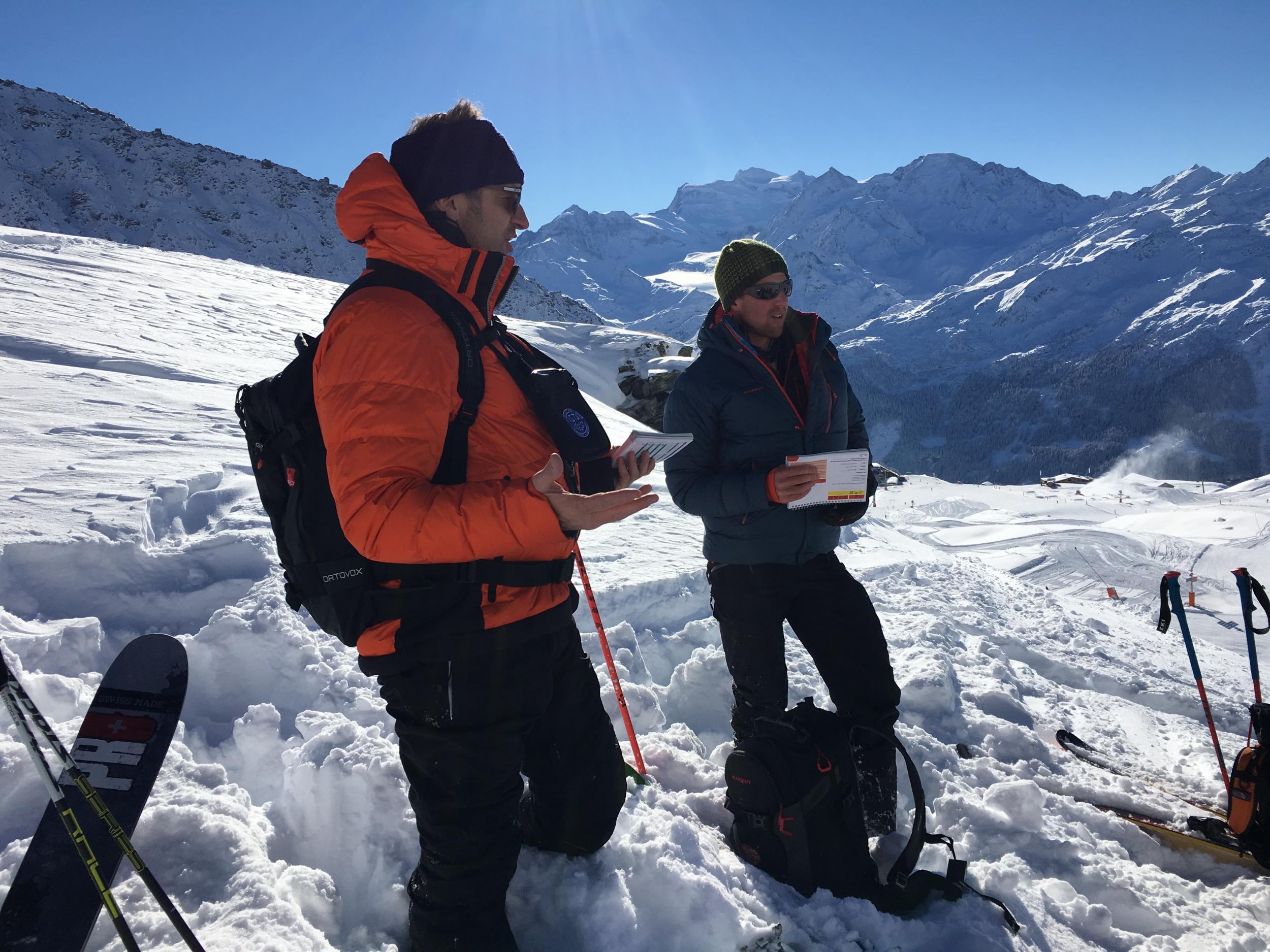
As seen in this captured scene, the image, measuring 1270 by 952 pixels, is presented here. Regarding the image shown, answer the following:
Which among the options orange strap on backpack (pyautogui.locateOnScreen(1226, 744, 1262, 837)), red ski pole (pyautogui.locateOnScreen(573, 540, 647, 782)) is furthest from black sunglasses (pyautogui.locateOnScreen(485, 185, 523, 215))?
orange strap on backpack (pyautogui.locateOnScreen(1226, 744, 1262, 837))

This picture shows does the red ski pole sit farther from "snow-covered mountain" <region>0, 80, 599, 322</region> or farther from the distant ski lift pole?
"snow-covered mountain" <region>0, 80, 599, 322</region>

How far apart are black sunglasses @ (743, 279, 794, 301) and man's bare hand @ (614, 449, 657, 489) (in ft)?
4.45

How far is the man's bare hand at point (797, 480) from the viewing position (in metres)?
2.54

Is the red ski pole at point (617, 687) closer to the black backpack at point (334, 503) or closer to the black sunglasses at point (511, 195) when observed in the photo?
the black backpack at point (334, 503)

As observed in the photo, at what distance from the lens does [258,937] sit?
186 cm

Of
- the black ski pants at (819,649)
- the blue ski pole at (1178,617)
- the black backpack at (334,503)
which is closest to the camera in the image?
the black backpack at (334,503)

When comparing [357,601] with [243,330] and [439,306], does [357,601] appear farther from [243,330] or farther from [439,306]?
[243,330]

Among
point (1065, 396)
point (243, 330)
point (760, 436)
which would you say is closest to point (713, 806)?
point (760, 436)

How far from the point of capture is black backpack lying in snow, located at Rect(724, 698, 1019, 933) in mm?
2424

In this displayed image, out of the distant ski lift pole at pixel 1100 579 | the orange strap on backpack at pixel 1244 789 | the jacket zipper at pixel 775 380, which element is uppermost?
the jacket zipper at pixel 775 380

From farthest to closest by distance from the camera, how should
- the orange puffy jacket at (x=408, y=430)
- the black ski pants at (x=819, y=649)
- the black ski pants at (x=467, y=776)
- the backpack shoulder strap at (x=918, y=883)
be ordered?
the black ski pants at (x=819, y=649) < the backpack shoulder strap at (x=918, y=883) < the black ski pants at (x=467, y=776) < the orange puffy jacket at (x=408, y=430)

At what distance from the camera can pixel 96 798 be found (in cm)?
171

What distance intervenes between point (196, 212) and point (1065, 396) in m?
199

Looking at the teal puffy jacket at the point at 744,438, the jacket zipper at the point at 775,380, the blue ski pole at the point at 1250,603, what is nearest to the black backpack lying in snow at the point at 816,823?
the teal puffy jacket at the point at 744,438
